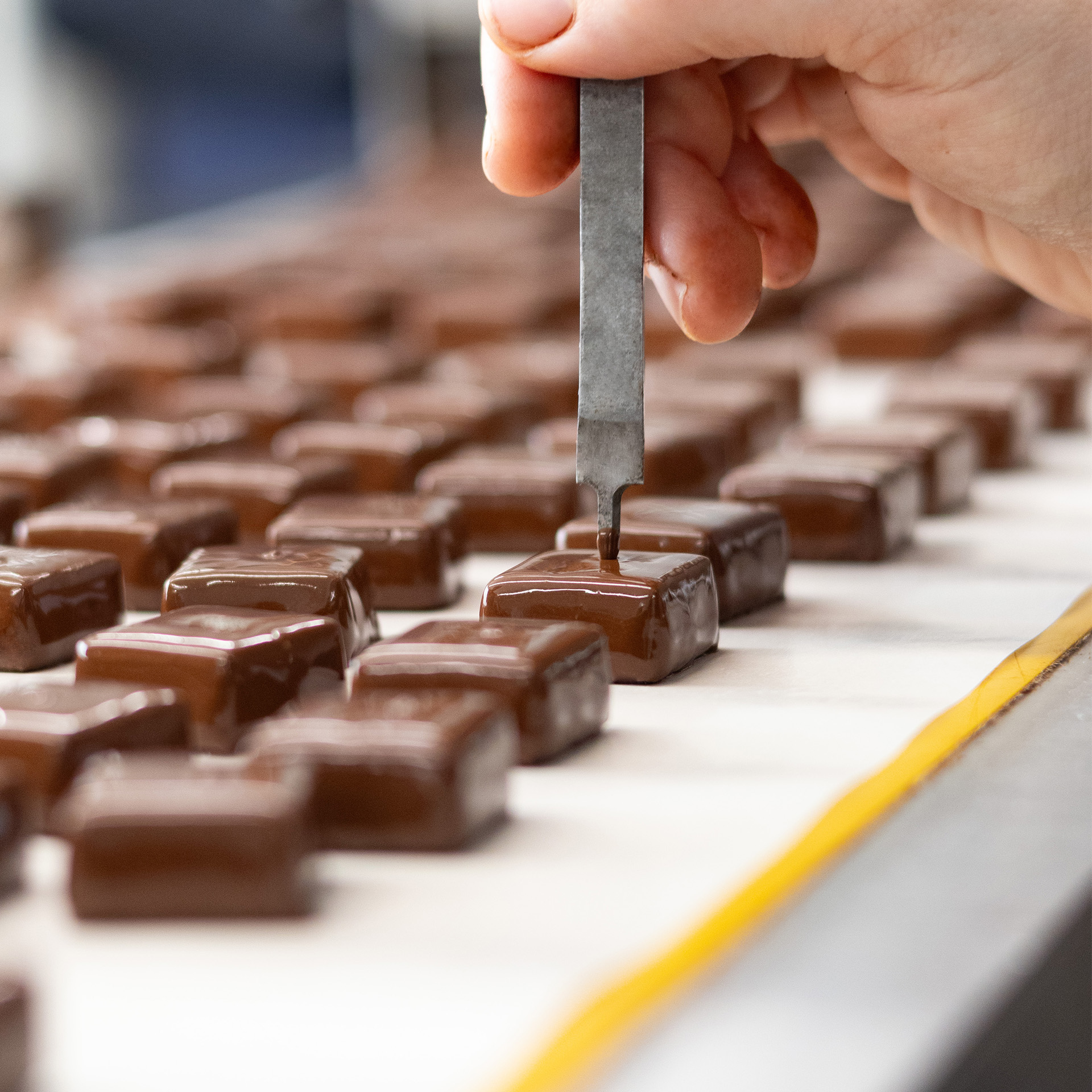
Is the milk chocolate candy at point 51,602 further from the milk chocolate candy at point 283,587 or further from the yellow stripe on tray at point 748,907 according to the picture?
the yellow stripe on tray at point 748,907

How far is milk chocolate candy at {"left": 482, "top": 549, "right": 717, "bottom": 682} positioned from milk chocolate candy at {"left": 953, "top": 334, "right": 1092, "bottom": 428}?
154 cm

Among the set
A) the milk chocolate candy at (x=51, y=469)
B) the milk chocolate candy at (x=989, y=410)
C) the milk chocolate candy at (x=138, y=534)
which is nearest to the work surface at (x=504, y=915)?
the milk chocolate candy at (x=138, y=534)

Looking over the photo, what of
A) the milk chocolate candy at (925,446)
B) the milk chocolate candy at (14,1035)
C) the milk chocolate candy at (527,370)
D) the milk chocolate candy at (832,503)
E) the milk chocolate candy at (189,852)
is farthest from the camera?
the milk chocolate candy at (527,370)

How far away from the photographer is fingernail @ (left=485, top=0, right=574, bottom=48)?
64.4 inches

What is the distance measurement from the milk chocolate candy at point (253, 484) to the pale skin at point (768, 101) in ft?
1.85

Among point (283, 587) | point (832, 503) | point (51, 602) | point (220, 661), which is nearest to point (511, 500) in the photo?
point (832, 503)

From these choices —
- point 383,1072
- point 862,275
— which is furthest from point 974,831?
point 862,275

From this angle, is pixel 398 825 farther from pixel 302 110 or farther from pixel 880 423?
pixel 302 110

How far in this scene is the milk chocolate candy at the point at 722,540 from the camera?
1780mm

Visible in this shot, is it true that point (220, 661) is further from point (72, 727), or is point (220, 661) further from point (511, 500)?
point (511, 500)

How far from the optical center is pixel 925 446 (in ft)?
7.68

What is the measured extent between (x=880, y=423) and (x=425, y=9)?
291 inches

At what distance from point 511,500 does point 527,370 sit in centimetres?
111

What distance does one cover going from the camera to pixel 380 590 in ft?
6.33
